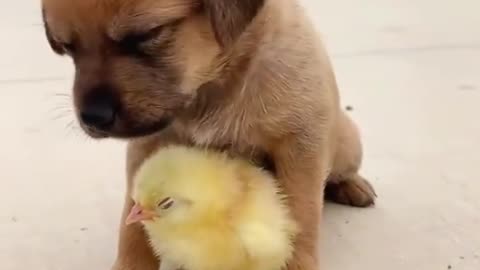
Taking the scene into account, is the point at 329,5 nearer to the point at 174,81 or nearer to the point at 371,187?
the point at 371,187

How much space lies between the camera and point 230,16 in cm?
145

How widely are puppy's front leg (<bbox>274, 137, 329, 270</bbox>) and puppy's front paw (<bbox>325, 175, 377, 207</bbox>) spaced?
0.28 metres

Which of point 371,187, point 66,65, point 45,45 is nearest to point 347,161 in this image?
point 371,187

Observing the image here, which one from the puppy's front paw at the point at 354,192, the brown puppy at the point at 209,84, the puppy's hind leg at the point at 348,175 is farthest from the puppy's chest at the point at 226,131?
the puppy's front paw at the point at 354,192

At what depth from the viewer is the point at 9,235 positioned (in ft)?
5.87

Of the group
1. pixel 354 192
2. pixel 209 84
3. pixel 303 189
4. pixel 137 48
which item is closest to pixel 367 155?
pixel 354 192

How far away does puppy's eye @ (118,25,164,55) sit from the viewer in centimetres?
141

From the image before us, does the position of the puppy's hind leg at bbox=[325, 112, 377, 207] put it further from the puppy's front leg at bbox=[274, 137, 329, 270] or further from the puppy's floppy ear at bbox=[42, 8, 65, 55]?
the puppy's floppy ear at bbox=[42, 8, 65, 55]

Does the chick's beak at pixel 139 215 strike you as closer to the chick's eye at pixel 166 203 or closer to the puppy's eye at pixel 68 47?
the chick's eye at pixel 166 203

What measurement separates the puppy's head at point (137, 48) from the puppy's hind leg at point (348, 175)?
0.38 metres

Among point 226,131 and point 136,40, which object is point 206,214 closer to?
point 226,131

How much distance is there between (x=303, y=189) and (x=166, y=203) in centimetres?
22

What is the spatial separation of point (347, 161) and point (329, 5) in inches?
51.3

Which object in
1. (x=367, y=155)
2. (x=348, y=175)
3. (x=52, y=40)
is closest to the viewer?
(x=52, y=40)
